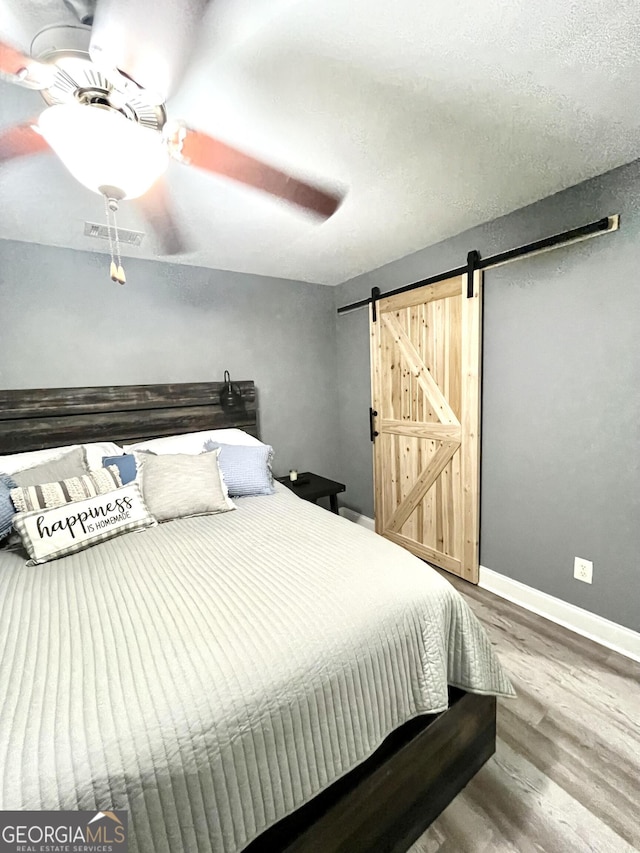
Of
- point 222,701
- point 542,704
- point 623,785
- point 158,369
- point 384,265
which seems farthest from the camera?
point 384,265

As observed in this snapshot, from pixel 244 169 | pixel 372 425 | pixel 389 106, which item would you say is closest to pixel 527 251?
pixel 389 106

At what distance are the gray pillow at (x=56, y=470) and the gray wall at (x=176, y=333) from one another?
2.14ft

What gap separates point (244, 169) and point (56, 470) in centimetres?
166

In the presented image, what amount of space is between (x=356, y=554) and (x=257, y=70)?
5.21ft

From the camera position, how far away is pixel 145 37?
0.81 metres

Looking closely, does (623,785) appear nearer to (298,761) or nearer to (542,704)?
(542,704)

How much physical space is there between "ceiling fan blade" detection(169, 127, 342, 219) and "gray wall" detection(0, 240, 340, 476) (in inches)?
54.8

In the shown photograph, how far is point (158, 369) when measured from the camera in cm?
260

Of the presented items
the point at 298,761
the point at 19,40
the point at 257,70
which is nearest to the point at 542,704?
the point at 298,761

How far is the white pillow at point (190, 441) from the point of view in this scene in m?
2.31

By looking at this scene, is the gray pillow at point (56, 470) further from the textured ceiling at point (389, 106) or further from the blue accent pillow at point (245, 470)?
the textured ceiling at point (389, 106)

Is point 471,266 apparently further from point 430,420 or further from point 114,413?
point 114,413

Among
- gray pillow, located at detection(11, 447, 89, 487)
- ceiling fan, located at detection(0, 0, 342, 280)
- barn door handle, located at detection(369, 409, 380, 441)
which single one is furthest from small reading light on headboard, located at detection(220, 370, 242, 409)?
ceiling fan, located at detection(0, 0, 342, 280)

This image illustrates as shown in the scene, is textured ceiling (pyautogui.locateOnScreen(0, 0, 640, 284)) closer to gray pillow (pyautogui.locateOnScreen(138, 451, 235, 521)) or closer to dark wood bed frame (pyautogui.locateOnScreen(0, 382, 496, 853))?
gray pillow (pyautogui.locateOnScreen(138, 451, 235, 521))
